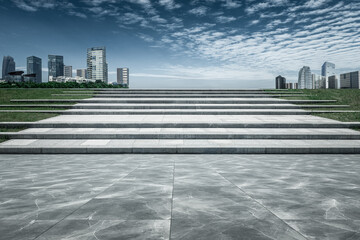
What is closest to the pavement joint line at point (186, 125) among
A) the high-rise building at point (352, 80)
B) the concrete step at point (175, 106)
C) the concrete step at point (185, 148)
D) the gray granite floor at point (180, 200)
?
the concrete step at point (185, 148)

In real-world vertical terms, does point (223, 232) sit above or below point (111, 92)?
below

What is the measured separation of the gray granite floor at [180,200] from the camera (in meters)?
2.62

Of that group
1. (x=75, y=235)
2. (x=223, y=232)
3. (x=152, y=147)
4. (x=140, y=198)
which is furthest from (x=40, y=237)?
(x=152, y=147)

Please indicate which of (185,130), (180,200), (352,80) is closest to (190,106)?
(185,130)

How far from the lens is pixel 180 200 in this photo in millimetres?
3512

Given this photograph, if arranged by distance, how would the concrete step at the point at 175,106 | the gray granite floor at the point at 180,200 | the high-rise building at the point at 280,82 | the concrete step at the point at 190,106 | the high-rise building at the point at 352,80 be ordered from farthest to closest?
1. the high-rise building at the point at 352,80
2. the high-rise building at the point at 280,82
3. the concrete step at the point at 190,106
4. the concrete step at the point at 175,106
5. the gray granite floor at the point at 180,200

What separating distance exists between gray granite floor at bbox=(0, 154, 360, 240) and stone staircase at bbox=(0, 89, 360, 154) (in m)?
1.62

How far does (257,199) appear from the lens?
356 cm

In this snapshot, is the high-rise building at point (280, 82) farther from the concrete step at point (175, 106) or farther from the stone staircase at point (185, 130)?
the concrete step at point (175, 106)

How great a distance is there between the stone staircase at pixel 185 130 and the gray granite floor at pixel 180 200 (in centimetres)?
162

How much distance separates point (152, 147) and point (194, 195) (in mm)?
4188

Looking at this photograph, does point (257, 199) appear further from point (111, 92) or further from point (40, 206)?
point (111, 92)

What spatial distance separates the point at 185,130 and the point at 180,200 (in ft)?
20.9

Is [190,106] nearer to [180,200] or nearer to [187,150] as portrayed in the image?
[187,150]
